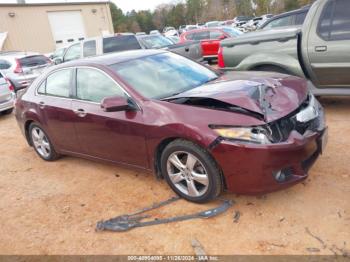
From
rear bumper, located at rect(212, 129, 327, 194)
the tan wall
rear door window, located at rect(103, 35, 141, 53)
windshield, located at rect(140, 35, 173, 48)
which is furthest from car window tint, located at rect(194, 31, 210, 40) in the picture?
the tan wall

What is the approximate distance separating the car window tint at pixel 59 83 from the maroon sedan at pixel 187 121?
17mm

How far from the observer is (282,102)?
11.0 feet

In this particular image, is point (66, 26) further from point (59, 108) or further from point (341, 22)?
point (341, 22)

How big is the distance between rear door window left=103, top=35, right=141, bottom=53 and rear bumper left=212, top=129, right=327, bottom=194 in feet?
26.9

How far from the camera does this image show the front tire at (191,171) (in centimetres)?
331

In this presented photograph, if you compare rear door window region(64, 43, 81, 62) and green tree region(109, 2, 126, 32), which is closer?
rear door window region(64, 43, 81, 62)

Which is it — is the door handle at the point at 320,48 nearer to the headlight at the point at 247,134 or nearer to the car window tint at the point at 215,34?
the headlight at the point at 247,134

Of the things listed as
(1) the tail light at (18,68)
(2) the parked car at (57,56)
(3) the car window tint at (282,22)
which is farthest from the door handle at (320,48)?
(1) the tail light at (18,68)

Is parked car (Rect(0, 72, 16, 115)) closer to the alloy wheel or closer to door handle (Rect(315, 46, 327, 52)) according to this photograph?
the alloy wheel

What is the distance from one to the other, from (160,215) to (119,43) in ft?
26.9

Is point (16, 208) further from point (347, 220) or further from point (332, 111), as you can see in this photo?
point (332, 111)

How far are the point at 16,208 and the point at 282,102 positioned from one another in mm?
3250

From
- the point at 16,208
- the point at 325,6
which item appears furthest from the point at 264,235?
the point at 325,6

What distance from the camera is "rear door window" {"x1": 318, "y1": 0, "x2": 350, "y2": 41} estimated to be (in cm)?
508
